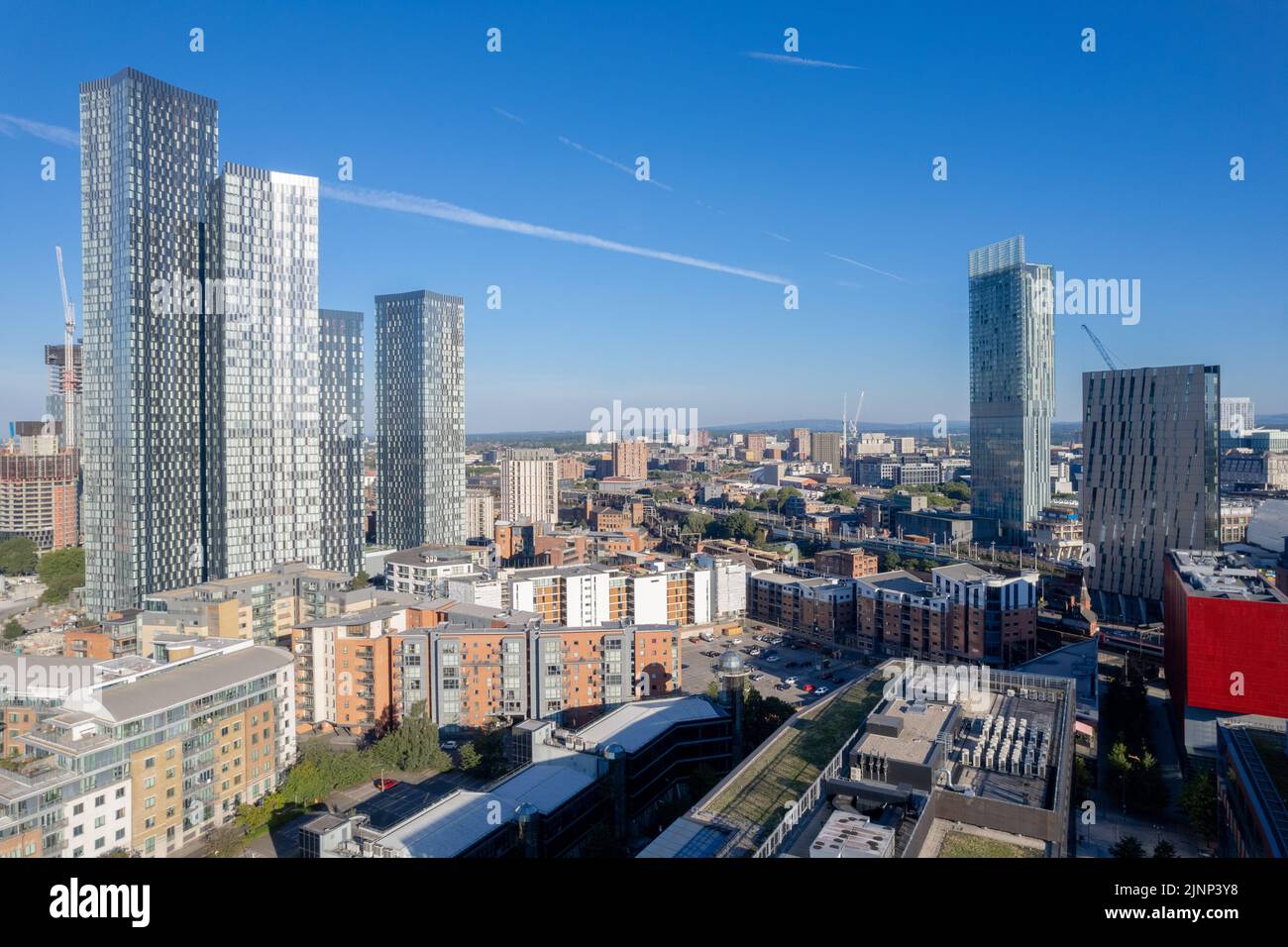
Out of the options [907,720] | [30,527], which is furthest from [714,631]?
[30,527]

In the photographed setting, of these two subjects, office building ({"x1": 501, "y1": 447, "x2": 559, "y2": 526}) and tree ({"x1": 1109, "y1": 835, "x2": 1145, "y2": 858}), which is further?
office building ({"x1": 501, "y1": 447, "x2": 559, "y2": 526})

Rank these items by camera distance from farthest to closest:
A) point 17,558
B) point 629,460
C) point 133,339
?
point 629,460 < point 17,558 < point 133,339

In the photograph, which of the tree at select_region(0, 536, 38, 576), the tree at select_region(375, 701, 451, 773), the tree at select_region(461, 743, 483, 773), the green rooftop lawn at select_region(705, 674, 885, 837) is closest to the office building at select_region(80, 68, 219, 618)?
the tree at select_region(0, 536, 38, 576)

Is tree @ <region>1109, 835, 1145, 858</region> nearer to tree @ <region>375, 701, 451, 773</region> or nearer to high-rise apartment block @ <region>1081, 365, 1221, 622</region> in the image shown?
tree @ <region>375, 701, 451, 773</region>

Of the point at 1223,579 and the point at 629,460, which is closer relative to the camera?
the point at 1223,579

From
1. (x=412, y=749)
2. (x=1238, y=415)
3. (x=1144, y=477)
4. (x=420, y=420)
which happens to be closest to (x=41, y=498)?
(x=420, y=420)

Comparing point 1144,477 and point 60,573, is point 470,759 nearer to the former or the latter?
point 60,573
